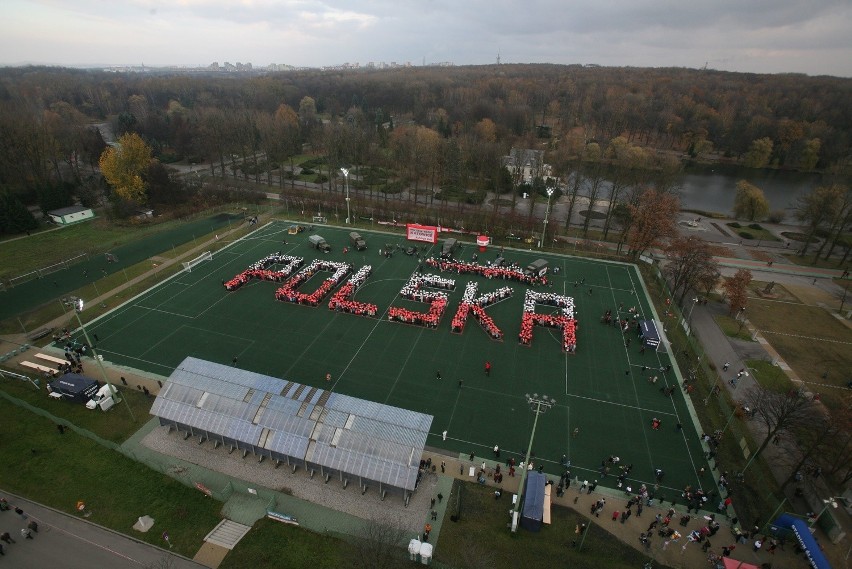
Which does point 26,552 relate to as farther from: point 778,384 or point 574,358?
point 778,384

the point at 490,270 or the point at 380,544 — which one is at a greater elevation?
the point at 380,544

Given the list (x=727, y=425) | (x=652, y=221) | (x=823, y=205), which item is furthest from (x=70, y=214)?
(x=823, y=205)

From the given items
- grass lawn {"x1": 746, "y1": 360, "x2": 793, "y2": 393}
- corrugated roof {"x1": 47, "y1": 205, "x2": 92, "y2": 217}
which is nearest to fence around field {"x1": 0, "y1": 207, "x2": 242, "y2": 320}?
corrugated roof {"x1": 47, "y1": 205, "x2": 92, "y2": 217}

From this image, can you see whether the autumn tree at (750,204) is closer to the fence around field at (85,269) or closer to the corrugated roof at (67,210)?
the fence around field at (85,269)

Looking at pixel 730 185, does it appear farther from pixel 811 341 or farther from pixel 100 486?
pixel 100 486

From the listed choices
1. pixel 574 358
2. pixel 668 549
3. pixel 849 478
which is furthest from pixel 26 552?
pixel 849 478

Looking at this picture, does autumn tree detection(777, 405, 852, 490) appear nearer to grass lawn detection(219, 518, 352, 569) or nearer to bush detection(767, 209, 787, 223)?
grass lawn detection(219, 518, 352, 569)
